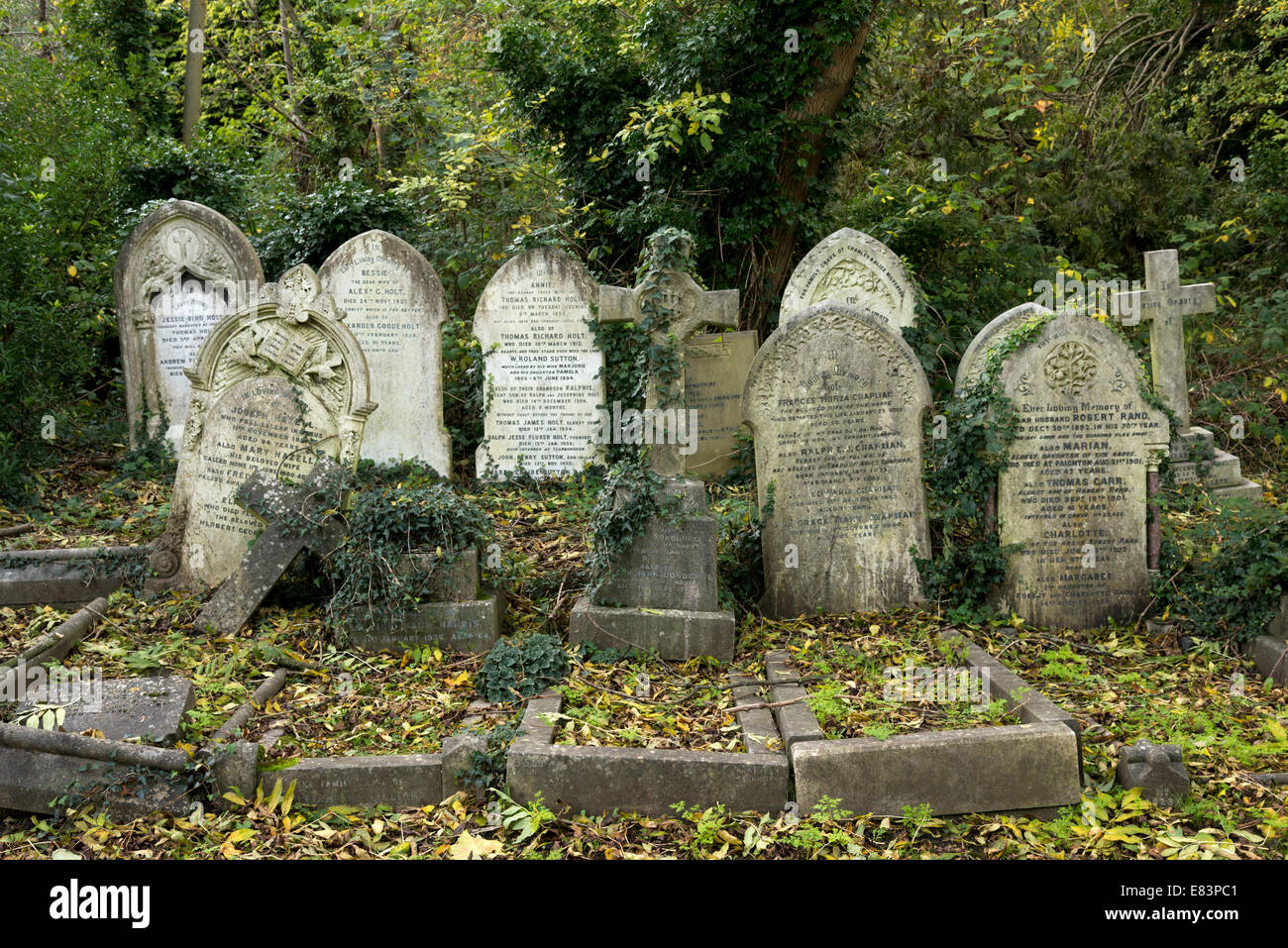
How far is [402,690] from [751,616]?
228cm

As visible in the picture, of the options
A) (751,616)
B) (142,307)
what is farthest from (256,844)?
(142,307)

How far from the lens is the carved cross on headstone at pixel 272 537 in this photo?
20.0 feet

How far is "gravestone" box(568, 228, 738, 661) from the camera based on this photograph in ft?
19.1

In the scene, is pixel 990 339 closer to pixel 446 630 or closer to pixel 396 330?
pixel 446 630

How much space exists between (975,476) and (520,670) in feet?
10.4

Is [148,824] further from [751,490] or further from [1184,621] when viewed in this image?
[1184,621]

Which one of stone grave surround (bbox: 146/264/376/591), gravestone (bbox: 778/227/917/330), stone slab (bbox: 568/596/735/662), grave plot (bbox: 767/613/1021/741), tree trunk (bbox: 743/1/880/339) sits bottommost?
grave plot (bbox: 767/613/1021/741)

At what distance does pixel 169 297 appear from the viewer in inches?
369

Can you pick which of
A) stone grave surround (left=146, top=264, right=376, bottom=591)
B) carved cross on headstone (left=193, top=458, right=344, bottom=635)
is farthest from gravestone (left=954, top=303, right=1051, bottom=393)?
carved cross on headstone (left=193, top=458, right=344, bottom=635)

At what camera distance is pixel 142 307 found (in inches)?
365

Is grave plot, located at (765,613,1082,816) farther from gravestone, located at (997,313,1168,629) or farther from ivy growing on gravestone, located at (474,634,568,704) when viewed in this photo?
gravestone, located at (997,313,1168,629)

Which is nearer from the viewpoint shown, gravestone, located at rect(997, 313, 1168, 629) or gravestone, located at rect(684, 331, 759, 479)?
gravestone, located at rect(997, 313, 1168, 629)

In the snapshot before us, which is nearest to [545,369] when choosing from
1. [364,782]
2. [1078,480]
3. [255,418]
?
[255,418]

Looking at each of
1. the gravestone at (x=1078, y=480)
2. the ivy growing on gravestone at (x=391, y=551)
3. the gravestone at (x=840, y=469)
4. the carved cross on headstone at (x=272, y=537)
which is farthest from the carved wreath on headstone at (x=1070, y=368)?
the carved cross on headstone at (x=272, y=537)
